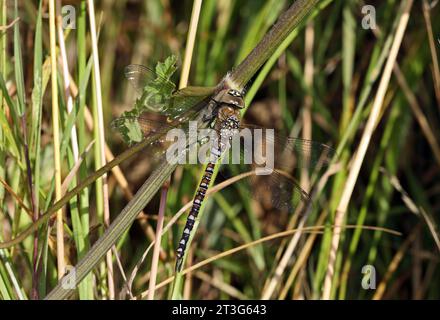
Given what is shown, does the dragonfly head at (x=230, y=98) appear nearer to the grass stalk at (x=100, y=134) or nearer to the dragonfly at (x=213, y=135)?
the dragonfly at (x=213, y=135)

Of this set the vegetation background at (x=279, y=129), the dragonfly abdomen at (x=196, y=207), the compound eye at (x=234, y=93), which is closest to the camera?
the compound eye at (x=234, y=93)

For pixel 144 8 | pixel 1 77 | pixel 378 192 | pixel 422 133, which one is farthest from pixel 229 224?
pixel 1 77

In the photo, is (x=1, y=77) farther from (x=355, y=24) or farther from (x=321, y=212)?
(x=355, y=24)

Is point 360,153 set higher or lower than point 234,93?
lower

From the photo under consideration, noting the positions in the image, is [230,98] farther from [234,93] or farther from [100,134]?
[100,134]

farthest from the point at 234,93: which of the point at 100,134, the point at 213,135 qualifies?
the point at 100,134

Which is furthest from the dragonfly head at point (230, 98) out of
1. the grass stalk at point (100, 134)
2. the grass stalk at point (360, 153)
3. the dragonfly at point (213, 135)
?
the grass stalk at point (360, 153)
